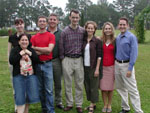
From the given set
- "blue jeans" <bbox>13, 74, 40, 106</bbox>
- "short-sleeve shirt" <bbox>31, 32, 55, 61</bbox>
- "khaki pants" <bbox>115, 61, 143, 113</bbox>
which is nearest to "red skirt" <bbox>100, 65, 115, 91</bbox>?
"khaki pants" <bbox>115, 61, 143, 113</bbox>

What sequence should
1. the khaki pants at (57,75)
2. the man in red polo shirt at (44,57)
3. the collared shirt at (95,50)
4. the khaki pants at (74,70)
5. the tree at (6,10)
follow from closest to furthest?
the man in red polo shirt at (44,57), the collared shirt at (95,50), the khaki pants at (74,70), the khaki pants at (57,75), the tree at (6,10)

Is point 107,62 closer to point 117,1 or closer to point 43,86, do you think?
point 43,86

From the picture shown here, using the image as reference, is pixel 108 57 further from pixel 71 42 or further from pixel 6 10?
pixel 6 10

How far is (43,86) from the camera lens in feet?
12.8

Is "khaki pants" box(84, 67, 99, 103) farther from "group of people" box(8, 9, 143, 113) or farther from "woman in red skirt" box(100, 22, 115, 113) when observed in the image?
"woman in red skirt" box(100, 22, 115, 113)

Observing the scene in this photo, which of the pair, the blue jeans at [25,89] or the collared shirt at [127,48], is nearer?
the blue jeans at [25,89]

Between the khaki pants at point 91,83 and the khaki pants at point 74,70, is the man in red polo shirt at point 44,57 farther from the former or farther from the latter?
the khaki pants at point 91,83

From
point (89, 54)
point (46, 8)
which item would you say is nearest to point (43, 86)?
point (89, 54)

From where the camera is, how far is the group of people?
3717 mm

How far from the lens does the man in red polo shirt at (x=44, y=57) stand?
367 cm

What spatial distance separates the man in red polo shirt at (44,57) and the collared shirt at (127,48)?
1291mm

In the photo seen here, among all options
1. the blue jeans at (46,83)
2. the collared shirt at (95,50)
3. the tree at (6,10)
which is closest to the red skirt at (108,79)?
the collared shirt at (95,50)

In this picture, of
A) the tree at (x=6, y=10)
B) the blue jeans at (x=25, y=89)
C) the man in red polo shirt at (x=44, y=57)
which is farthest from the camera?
the tree at (x=6, y=10)

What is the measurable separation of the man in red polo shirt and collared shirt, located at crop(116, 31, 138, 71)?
1291 mm
